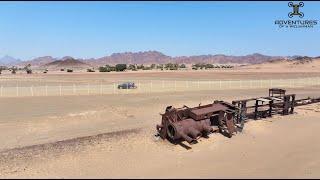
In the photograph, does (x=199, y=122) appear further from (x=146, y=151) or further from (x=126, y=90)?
(x=126, y=90)

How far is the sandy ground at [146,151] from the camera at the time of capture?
11.3 m

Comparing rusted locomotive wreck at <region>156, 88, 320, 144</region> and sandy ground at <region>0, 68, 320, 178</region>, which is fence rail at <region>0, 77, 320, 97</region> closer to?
sandy ground at <region>0, 68, 320, 178</region>

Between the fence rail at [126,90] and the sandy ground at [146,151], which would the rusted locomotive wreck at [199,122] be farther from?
the fence rail at [126,90]

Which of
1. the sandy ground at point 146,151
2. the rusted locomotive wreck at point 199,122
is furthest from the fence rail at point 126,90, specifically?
the rusted locomotive wreck at point 199,122

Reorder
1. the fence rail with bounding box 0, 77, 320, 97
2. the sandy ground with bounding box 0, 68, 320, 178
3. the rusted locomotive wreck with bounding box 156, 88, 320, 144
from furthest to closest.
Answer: the fence rail with bounding box 0, 77, 320, 97 → the rusted locomotive wreck with bounding box 156, 88, 320, 144 → the sandy ground with bounding box 0, 68, 320, 178

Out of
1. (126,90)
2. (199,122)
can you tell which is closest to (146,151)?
(199,122)

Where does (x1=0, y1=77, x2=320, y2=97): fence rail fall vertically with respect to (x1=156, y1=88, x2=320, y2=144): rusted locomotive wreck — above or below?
below

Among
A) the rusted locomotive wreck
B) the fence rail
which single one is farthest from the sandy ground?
the fence rail

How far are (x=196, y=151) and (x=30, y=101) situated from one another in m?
21.2

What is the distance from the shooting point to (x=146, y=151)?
43.2 feet

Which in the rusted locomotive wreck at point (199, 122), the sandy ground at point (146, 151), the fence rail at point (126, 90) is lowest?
the sandy ground at point (146, 151)

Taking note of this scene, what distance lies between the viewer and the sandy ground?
11.3 metres

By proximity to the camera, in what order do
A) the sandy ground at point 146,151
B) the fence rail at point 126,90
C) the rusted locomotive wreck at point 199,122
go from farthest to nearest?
the fence rail at point 126,90 < the rusted locomotive wreck at point 199,122 < the sandy ground at point 146,151

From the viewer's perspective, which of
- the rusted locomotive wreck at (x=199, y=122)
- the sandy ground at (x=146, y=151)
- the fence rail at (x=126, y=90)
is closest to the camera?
the sandy ground at (x=146, y=151)
